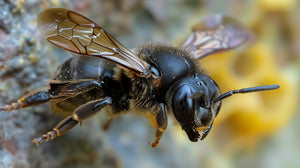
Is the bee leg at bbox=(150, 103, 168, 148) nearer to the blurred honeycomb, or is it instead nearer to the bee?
the bee

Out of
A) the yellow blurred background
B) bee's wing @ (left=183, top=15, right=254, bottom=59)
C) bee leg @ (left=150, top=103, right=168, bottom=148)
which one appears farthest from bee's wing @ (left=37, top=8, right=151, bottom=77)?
bee's wing @ (left=183, top=15, right=254, bottom=59)

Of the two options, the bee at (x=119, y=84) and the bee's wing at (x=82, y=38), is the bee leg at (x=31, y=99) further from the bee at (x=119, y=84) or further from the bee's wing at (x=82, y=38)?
the bee's wing at (x=82, y=38)

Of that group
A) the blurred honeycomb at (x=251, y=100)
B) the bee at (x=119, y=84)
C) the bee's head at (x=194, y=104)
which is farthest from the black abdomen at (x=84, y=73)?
the blurred honeycomb at (x=251, y=100)

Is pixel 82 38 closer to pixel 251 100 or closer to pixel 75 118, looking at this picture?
pixel 75 118

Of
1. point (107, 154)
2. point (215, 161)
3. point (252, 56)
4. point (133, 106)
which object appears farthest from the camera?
point (252, 56)

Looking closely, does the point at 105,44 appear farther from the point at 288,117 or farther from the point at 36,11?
the point at 288,117

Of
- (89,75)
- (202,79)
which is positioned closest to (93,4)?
(89,75)
